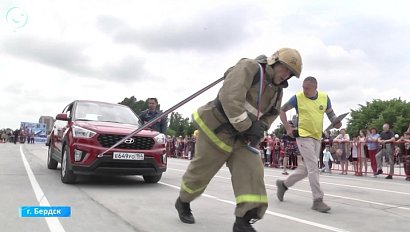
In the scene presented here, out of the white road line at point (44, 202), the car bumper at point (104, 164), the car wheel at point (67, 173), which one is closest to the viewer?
the white road line at point (44, 202)

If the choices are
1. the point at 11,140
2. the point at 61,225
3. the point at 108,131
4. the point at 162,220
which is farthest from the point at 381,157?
the point at 11,140

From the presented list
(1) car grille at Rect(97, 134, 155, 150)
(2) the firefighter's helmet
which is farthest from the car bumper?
(2) the firefighter's helmet

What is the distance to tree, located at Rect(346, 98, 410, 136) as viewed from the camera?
6494 cm

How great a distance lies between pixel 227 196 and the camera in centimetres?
719

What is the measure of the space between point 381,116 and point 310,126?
6688 centimetres

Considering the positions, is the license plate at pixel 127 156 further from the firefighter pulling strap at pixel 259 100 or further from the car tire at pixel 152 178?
the firefighter pulling strap at pixel 259 100

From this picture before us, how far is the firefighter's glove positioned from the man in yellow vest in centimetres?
222

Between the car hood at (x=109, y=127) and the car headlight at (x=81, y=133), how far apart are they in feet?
0.25

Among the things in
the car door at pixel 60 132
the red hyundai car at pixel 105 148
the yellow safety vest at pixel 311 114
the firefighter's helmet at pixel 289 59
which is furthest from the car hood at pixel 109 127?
the firefighter's helmet at pixel 289 59

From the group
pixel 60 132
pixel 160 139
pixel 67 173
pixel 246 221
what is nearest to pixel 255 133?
pixel 246 221

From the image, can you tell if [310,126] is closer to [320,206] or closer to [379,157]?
[320,206]

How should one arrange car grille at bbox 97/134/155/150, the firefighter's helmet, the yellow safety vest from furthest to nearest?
car grille at bbox 97/134/155/150
the yellow safety vest
the firefighter's helmet

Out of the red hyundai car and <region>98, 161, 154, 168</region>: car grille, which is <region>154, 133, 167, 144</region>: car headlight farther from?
<region>98, 161, 154, 168</region>: car grille

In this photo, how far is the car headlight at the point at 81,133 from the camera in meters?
7.50
